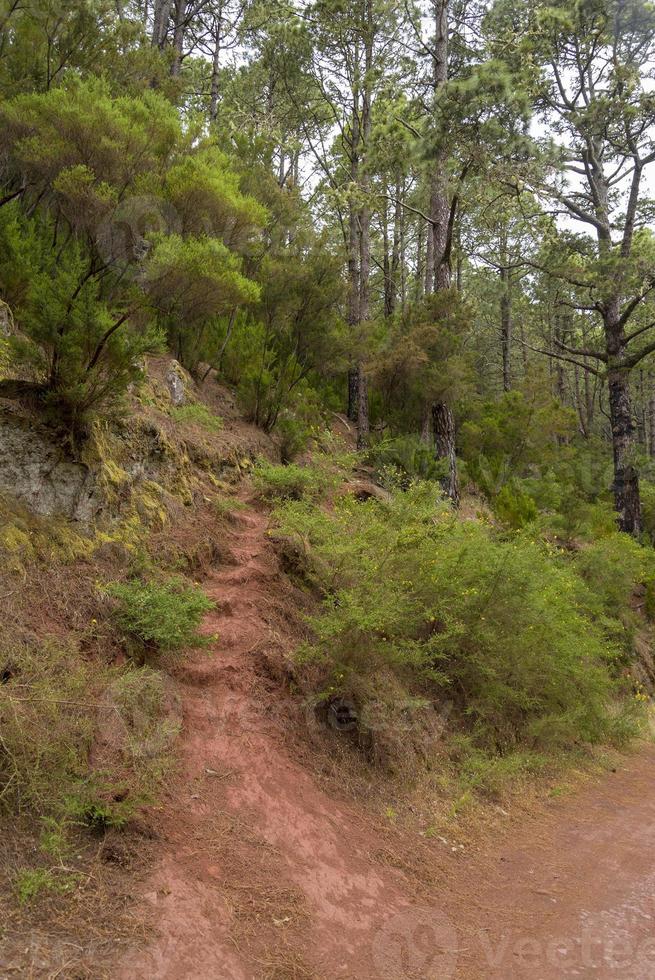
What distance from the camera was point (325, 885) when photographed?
136 inches

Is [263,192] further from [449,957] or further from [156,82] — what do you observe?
[449,957]

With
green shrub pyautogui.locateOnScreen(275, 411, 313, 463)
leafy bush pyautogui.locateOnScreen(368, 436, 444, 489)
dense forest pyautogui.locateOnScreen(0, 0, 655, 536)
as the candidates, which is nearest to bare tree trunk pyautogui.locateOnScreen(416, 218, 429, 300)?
dense forest pyautogui.locateOnScreen(0, 0, 655, 536)

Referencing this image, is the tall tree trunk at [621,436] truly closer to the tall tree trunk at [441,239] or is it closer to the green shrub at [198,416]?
the tall tree trunk at [441,239]

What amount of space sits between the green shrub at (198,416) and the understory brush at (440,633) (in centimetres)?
168

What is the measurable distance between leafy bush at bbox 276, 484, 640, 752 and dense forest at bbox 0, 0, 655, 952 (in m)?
0.04

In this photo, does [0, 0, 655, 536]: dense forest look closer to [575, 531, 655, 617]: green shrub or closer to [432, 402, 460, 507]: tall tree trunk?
[432, 402, 460, 507]: tall tree trunk

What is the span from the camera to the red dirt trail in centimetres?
287

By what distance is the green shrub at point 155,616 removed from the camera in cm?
434

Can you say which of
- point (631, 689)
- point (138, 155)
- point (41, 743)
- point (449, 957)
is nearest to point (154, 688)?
point (41, 743)

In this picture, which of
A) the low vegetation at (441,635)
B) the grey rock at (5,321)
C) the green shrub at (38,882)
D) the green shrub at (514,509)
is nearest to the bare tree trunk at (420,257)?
the green shrub at (514,509)

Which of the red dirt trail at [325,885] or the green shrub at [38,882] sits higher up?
the green shrub at [38,882]

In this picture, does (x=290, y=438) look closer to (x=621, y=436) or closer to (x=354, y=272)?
(x=354, y=272)

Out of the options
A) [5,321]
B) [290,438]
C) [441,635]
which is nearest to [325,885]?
[441,635]

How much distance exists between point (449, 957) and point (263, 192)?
11.2 m
